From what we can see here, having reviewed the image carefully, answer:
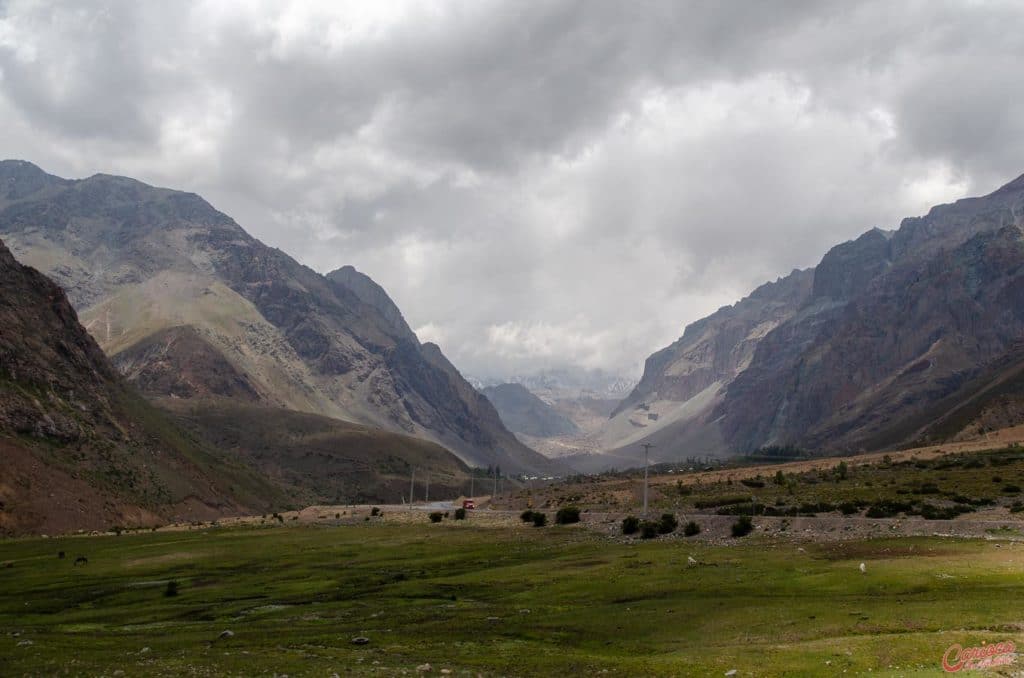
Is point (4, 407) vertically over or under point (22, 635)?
over

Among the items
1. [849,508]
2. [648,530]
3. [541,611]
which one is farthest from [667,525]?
[541,611]

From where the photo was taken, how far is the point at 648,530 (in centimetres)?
6406

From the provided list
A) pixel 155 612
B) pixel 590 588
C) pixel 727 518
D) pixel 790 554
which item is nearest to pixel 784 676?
pixel 590 588

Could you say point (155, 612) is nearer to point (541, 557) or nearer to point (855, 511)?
point (541, 557)

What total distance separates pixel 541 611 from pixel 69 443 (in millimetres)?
142797

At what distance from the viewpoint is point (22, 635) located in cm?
3688

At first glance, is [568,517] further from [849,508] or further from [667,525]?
[849,508]

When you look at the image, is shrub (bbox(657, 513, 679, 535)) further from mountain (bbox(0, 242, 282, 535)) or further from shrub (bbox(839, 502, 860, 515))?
mountain (bbox(0, 242, 282, 535))

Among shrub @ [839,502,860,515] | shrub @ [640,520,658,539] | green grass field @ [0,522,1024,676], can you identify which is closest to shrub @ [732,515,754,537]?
green grass field @ [0,522,1024,676]

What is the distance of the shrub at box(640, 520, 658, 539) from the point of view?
63.4 metres

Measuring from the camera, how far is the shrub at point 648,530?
208 ft

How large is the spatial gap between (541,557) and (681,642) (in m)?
29.6

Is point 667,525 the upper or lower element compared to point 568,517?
upper
